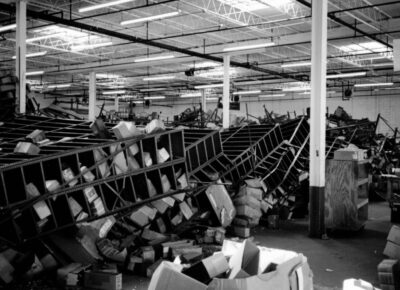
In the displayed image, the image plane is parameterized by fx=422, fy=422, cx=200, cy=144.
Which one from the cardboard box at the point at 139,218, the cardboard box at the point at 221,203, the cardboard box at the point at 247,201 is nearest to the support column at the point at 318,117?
the cardboard box at the point at 247,201

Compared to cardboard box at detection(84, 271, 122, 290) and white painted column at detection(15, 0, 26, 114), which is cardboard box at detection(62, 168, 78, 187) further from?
white painted column at detection(15, 0, 26, 114)

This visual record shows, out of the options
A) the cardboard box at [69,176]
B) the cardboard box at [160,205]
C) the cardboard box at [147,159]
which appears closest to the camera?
the cardboard box at [69,176]

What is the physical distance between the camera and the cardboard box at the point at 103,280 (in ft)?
18.0

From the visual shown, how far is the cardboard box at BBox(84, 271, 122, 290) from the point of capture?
5491 millimetres

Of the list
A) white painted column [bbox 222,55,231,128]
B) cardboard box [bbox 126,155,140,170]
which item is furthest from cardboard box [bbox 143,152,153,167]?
white painted column [bbox 222,55,231,128]

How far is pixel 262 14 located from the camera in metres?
14.1

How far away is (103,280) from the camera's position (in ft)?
18.2

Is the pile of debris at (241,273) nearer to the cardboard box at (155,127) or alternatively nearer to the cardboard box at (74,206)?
the cardboard box at (74,206)

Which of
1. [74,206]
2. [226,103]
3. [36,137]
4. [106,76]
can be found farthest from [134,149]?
[106,76]

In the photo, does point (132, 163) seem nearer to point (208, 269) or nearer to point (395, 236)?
point (208, 269)

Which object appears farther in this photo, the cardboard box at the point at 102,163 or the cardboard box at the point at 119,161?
the cardboard box at the point at 119,161

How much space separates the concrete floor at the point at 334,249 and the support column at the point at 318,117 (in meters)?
0.58

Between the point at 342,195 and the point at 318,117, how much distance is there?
5.52 feet

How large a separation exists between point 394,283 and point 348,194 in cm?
340
